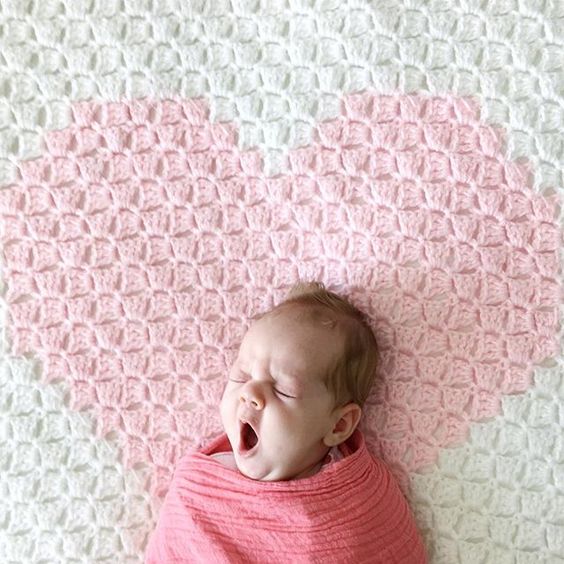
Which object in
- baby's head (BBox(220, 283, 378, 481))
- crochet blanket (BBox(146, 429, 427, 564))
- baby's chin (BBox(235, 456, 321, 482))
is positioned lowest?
crochet blanket (BBox(146, 429, 427, 564))

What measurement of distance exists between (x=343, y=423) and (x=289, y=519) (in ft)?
0.48

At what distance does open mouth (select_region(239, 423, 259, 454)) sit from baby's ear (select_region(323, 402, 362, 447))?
96 millimetres

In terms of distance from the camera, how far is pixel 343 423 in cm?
107

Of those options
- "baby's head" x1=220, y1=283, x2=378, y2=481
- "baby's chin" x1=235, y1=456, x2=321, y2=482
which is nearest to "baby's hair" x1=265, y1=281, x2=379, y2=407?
"baby's head" x1=220, y1=283, x2=378, y2=481

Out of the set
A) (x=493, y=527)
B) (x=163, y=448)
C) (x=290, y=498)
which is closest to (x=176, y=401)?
(x=163, y=448)

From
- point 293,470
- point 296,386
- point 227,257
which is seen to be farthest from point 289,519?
point 227,257

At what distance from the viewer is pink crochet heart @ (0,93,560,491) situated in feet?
3.64

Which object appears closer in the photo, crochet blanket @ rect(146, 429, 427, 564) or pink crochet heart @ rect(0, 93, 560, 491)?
crochet blanket @ rect(146, 429, 427, 564)

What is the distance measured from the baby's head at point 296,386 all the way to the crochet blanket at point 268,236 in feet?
0.23

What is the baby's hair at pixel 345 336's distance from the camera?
104cm

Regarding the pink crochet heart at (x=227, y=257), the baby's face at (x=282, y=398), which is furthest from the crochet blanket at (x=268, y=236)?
the baby's face at (x=282, y=398)

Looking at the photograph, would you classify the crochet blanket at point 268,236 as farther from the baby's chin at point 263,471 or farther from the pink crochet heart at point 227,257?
the baby's chin at point 263,471

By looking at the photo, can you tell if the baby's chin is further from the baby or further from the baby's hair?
the baby's hair

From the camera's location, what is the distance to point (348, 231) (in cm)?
112
